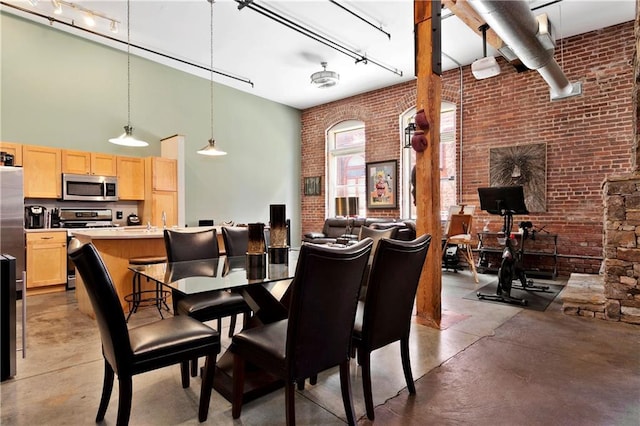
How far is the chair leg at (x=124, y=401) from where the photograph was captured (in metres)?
1.56

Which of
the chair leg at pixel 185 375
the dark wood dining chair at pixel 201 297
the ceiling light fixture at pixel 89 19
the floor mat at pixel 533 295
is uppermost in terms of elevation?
the ceiling light fixture at pixel 89 19

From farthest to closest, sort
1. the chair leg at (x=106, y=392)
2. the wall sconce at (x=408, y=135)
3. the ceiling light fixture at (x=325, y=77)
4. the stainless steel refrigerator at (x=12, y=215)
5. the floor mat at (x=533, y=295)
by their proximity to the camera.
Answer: the wall sconce at (x=408, y=135), the ceiling light fixture at (x=325, y=77), the floor mat at (x=533, y=295), the stainless steel refrigerator at (x=12, y=215), the chair leg at (x=106, y=392)

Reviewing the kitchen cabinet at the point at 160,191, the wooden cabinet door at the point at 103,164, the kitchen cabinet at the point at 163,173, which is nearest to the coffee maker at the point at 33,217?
the wooden cabinet door at the point at 103,164

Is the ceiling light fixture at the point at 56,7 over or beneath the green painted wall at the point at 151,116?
over

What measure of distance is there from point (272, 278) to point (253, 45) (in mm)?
4960

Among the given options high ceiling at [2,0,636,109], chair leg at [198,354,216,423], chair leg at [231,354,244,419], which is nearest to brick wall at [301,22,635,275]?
high ceiling at [2,0,636,109]

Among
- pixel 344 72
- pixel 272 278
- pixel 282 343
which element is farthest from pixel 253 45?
pixel 282 343

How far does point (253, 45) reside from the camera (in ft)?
18.8

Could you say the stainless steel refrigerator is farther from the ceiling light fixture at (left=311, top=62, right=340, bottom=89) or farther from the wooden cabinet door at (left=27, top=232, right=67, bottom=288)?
the ceiling light fixture at (left=311, top=62, right=340, bottom=89)

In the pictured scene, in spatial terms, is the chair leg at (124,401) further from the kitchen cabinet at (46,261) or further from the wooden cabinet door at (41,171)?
the wooden cabinet door at (41,171)

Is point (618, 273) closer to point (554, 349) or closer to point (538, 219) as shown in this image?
point (554, 349)

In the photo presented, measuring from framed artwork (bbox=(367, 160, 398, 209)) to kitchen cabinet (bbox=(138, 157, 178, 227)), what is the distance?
412 cm

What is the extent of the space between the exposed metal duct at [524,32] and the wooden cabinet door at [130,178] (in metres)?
5.41

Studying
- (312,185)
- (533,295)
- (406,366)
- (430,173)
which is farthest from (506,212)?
(312,185)
